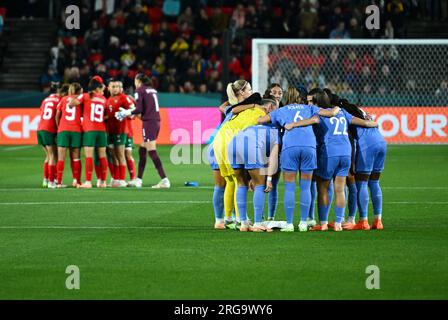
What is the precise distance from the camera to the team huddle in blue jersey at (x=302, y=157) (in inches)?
532

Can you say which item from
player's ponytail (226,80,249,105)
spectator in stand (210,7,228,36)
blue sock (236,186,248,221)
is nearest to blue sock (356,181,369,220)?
blue sock (236,186,248,221)

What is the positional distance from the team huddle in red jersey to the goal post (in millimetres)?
9611

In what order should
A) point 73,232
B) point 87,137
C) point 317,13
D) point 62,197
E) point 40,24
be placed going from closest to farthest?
point 73,232, point 62,197, point 87,137, point 317,13, point 40,24

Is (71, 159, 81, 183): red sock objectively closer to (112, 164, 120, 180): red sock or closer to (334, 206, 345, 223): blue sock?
(112, 164, 120, 180): red sock

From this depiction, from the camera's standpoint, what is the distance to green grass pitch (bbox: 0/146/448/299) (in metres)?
9.91

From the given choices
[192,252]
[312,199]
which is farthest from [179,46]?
[192,252]

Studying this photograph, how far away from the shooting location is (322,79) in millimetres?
30328

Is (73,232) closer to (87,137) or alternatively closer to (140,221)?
(140,221)

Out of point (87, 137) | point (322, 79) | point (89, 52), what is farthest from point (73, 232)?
point (89, 52)

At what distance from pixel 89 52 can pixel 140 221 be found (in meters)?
20.6

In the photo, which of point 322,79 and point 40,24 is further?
point 40,24

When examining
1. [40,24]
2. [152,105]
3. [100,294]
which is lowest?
[100,294]

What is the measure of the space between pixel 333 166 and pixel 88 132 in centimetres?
753

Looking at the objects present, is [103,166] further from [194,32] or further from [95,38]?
[194,32]
